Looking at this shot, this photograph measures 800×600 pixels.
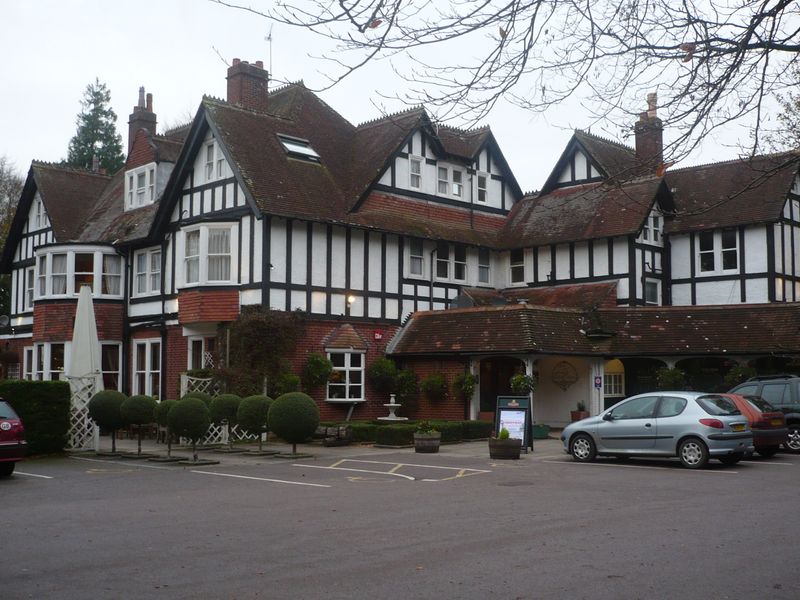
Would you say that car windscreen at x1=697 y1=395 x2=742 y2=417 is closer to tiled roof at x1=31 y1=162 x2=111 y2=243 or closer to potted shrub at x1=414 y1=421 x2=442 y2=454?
potted shrub at x1=414 y1=421 x2=442 y2=454

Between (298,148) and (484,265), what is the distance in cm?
885

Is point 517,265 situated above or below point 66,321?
above

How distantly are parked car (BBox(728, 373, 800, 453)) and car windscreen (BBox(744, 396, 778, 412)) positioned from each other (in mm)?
882

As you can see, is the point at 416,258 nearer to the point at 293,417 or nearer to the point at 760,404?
the point at 293,417

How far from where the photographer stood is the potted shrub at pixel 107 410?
2236 centimetres

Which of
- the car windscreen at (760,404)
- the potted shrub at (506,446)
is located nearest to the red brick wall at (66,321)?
the potted shrub at (506,446)

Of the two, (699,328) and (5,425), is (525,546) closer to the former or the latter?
(5,425)

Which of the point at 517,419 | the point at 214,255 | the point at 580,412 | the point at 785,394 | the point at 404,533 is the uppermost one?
the point at 214,255

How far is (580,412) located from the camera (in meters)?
29.8

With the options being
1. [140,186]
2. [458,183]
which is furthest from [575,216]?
[140,186]

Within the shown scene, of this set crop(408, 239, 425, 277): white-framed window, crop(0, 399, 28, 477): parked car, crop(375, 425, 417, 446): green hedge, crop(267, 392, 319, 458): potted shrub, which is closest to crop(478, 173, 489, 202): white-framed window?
crop(408, 239, 425, 277): white-framed window

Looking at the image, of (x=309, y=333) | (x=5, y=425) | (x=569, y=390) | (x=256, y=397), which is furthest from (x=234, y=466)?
(x=569, y=390)

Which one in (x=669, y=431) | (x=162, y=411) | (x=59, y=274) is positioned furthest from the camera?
(x=59, y=274)

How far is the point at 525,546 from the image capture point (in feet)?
31.3
